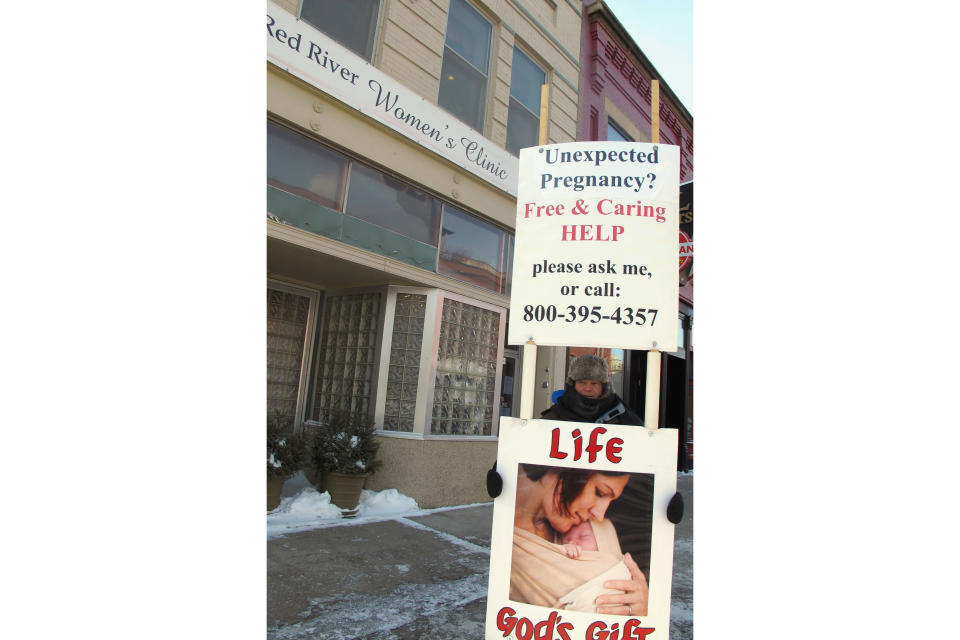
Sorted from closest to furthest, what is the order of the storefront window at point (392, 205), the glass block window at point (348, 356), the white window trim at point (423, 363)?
the storefront window at point (392, 205) → the white window trim at point (423, 363) → the glass block window at point (348, 356)

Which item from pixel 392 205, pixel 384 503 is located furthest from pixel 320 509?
pixel 392 205

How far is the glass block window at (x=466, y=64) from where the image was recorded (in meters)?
7.53

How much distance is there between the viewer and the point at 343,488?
5953 mm

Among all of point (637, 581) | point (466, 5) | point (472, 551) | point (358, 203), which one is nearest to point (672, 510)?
point (637, 581)

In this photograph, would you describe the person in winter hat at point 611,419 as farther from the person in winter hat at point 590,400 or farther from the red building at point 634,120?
the red building at point 634,120

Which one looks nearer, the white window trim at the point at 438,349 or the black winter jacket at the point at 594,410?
the black winter jacket at the point at 594,410

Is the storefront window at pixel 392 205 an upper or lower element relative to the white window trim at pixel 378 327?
upper

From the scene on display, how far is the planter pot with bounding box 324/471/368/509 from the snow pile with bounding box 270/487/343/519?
9 centimetres

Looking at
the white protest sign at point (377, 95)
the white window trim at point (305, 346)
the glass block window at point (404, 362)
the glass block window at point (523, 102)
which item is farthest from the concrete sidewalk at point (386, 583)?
the glass block window at point (523, 102)

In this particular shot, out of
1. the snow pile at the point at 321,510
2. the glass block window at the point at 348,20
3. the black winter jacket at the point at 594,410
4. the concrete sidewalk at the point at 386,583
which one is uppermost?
the glass block window at the point at 348,20

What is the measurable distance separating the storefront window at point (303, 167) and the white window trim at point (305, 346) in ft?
5.03

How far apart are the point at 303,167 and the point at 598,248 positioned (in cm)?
411

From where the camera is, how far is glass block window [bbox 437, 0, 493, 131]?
753cm

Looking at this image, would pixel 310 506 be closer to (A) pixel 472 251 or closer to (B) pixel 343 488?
(B) pixel 343 488
